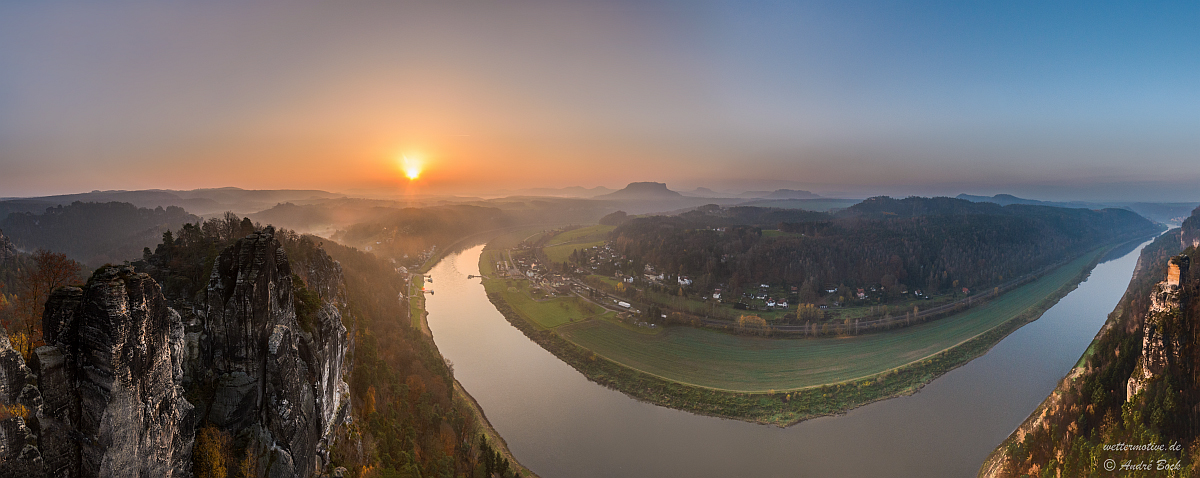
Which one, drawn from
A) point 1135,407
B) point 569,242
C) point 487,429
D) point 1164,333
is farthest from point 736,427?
point 569,242

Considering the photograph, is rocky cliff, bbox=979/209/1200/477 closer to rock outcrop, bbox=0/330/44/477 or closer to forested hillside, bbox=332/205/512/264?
rock outcrop, bbox=0/330/44/477

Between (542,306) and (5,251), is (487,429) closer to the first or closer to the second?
(542,306)

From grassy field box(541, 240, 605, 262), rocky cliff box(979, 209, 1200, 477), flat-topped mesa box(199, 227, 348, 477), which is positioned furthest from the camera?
Answer: grassy field box(541, 240, 605, 262)

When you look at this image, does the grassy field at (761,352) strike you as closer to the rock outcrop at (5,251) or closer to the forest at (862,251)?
the forest at (862,251)

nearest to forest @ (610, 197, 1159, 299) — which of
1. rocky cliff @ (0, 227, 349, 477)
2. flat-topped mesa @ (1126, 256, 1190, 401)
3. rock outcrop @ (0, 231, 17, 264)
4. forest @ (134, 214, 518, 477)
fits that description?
flat-topped mesa @ (1126, 256, 1190, 401)

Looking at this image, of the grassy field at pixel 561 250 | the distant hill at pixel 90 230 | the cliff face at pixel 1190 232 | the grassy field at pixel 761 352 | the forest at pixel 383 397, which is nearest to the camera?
the forest at pixel 383 397

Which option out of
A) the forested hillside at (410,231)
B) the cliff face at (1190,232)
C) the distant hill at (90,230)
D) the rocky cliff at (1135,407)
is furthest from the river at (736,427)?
the cliff face at (1190,232)

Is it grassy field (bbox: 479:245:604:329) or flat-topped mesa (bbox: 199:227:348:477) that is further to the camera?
grassy field (bbox: 479:245:604:329)
